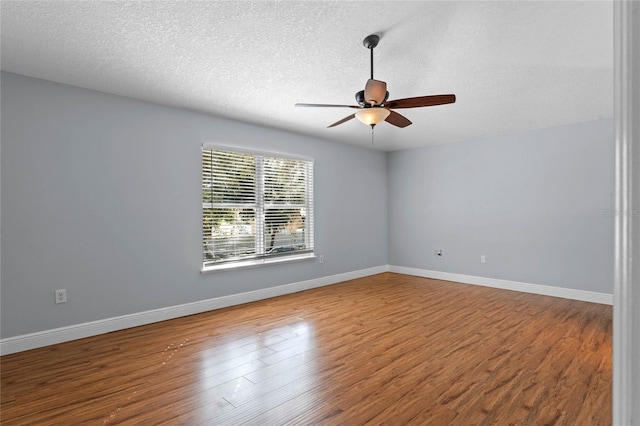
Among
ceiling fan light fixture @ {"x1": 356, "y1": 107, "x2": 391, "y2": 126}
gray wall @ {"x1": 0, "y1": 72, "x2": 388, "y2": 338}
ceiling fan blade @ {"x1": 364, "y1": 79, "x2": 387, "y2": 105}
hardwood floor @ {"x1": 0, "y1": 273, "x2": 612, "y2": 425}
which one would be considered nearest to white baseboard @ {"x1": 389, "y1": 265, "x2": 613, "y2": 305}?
hardwood floor @ {"x1": 0, "y1": 273, "x2": 612, "y2": 425}

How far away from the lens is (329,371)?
2467 millimetres

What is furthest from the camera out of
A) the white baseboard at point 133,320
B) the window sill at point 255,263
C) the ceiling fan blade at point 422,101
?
the window sill at point 255,263

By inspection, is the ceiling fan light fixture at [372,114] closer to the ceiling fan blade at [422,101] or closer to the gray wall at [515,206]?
the ceiling fan blade at [422,101]

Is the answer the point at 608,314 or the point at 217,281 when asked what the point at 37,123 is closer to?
the point at 217,281

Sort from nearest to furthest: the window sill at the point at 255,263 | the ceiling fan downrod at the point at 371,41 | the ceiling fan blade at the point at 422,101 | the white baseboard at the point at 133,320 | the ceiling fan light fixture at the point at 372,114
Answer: the ceiling fan downrod at the point at 371,41, the ceiling fan blade at the point at 422,101, the ceiling fan light fixture at the point at 372,114, the white baseboard at the point at 133,320, the window sill at the point at 255,263

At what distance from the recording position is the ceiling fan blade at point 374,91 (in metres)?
2.39

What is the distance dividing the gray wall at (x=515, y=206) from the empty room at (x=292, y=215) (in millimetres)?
33

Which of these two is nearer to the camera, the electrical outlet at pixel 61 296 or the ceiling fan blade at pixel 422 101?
the ceiling fan blade at pixel 422 101

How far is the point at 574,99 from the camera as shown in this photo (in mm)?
3543

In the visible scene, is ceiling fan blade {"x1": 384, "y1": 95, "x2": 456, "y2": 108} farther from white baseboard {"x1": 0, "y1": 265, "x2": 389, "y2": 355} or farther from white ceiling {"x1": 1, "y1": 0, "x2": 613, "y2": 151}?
white baseboard {"x1": 0, "y1": 265, "x2": 389, "y2": 355}

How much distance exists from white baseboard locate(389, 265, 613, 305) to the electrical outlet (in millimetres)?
5200

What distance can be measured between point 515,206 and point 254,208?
3.93 metres
